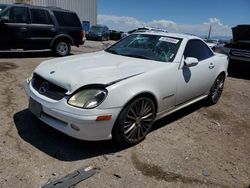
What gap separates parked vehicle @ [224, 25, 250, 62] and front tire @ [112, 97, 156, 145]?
6982mm

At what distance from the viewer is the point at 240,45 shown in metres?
9.78

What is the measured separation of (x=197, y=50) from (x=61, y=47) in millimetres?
6891

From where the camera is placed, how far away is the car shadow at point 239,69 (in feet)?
31.9

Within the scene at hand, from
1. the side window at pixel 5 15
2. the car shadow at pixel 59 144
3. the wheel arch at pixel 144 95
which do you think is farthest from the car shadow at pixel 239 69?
the side window at pixel 5 15

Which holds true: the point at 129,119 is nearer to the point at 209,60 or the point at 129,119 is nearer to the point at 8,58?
the point at 209,60

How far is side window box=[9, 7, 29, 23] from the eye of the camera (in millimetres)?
9195

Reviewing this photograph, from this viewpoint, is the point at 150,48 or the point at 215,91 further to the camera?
the point at 215,91

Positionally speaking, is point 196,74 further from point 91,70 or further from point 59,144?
point 59,144

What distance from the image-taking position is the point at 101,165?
10.5ft

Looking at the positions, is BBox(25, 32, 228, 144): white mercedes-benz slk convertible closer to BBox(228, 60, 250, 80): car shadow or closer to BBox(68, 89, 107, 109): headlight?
BBox(68, 89, 107, 109): headlight

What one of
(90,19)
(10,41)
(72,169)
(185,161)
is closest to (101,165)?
(72,169)

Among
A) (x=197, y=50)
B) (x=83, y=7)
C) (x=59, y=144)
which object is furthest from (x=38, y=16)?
(x=83, y=7)

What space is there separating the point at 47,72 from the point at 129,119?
1.29m

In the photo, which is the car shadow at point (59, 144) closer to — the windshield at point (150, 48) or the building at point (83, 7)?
the windshield at point (150, 48)
